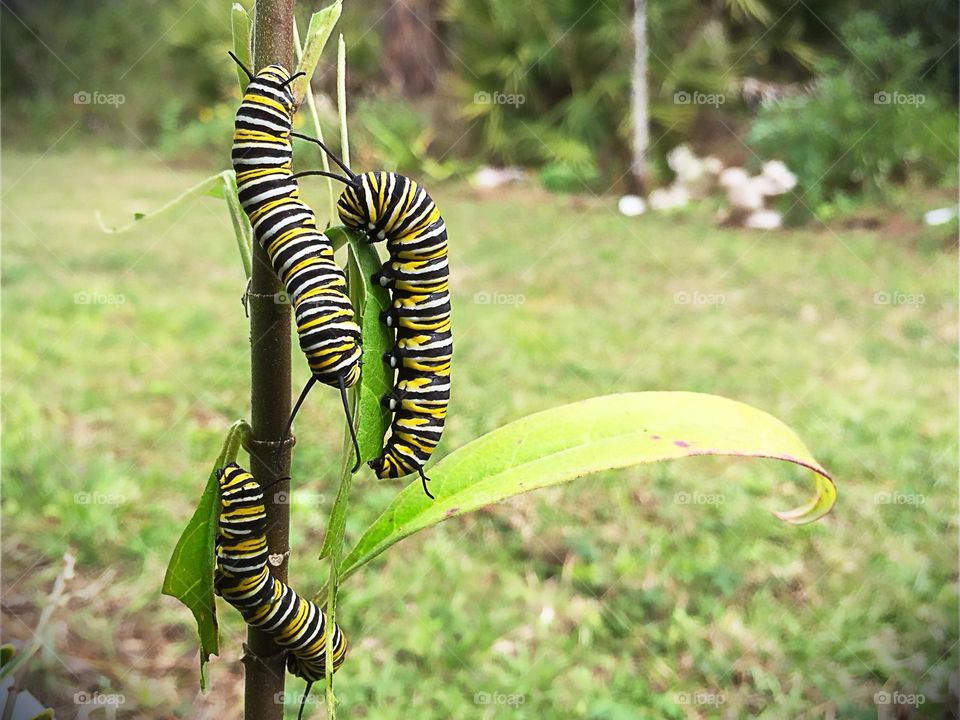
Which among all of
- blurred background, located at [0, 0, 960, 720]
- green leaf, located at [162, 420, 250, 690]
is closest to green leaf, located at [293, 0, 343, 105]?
green leaf, located at [162, 420, 250, 690]

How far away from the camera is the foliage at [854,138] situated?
5.53 m

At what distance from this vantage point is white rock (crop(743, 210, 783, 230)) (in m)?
5.11

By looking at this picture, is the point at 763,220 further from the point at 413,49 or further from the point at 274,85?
the point at 274,85

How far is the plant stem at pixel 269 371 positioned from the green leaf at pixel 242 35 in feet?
0.12

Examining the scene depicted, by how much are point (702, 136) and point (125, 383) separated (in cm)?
515

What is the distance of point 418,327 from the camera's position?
0.71 meters

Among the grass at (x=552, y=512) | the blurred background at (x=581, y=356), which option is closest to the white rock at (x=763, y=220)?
the blurred background at (x=581, y=356)

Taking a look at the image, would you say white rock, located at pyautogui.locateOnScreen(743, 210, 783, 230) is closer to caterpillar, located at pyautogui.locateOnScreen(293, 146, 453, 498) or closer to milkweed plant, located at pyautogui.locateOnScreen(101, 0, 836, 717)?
milkweed plant, located at pyautogui.locateOnScreen(101, 0, 836, 717)

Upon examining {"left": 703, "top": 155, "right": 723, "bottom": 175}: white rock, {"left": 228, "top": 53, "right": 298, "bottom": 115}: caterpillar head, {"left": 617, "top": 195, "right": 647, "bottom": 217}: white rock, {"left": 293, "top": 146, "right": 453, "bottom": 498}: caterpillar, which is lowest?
{"left": 293, "top": 146, "right": 453, "bottom": 498}: caterpillar

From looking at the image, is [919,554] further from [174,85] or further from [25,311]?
[174,85]

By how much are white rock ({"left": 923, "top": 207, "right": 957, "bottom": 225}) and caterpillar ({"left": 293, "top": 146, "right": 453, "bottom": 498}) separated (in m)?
4.96

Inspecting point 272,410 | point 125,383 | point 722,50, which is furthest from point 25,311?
point 722,50

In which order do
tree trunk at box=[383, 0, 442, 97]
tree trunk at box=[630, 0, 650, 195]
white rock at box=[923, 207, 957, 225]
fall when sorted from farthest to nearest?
tree trunk at box=[383, 0, 442, 97]
tree trunk at box=[630, 0, 650, 195]
white rock at box=[923, 207, 957, 225]

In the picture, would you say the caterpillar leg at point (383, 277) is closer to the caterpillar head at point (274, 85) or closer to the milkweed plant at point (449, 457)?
the milkweed plant at point (449, 457)
